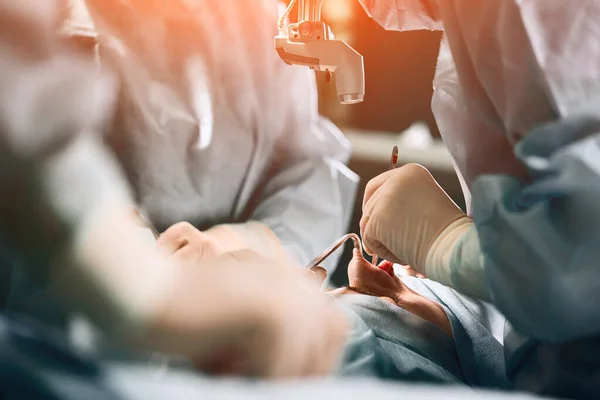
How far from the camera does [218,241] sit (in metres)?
0.61

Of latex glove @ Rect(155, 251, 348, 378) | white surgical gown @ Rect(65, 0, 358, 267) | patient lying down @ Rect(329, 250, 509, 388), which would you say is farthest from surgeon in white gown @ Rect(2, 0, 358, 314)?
latex glove @ Rect(155, 251, 348, 378)

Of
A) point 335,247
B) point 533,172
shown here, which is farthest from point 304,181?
point 533,172

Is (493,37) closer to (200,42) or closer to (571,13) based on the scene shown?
(571,13)

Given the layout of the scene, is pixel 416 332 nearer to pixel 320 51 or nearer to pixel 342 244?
pixel 342 244

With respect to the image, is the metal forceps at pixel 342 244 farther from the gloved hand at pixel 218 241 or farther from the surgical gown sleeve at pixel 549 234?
the surgical gown sleeve at pixel 549 234

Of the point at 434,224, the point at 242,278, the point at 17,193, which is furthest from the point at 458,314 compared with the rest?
the point at 17,193

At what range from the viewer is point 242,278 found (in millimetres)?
334

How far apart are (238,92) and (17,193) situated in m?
0.45

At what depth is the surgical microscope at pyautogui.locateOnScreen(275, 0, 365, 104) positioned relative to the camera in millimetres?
610

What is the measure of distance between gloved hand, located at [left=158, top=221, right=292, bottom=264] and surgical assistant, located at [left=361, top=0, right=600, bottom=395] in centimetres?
17

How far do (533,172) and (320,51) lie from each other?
28 cm

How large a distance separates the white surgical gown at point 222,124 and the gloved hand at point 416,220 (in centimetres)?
18

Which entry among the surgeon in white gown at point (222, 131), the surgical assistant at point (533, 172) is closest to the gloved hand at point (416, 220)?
the surgical assistant at point (533, 172)

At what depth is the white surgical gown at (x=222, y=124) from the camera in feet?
2.04
